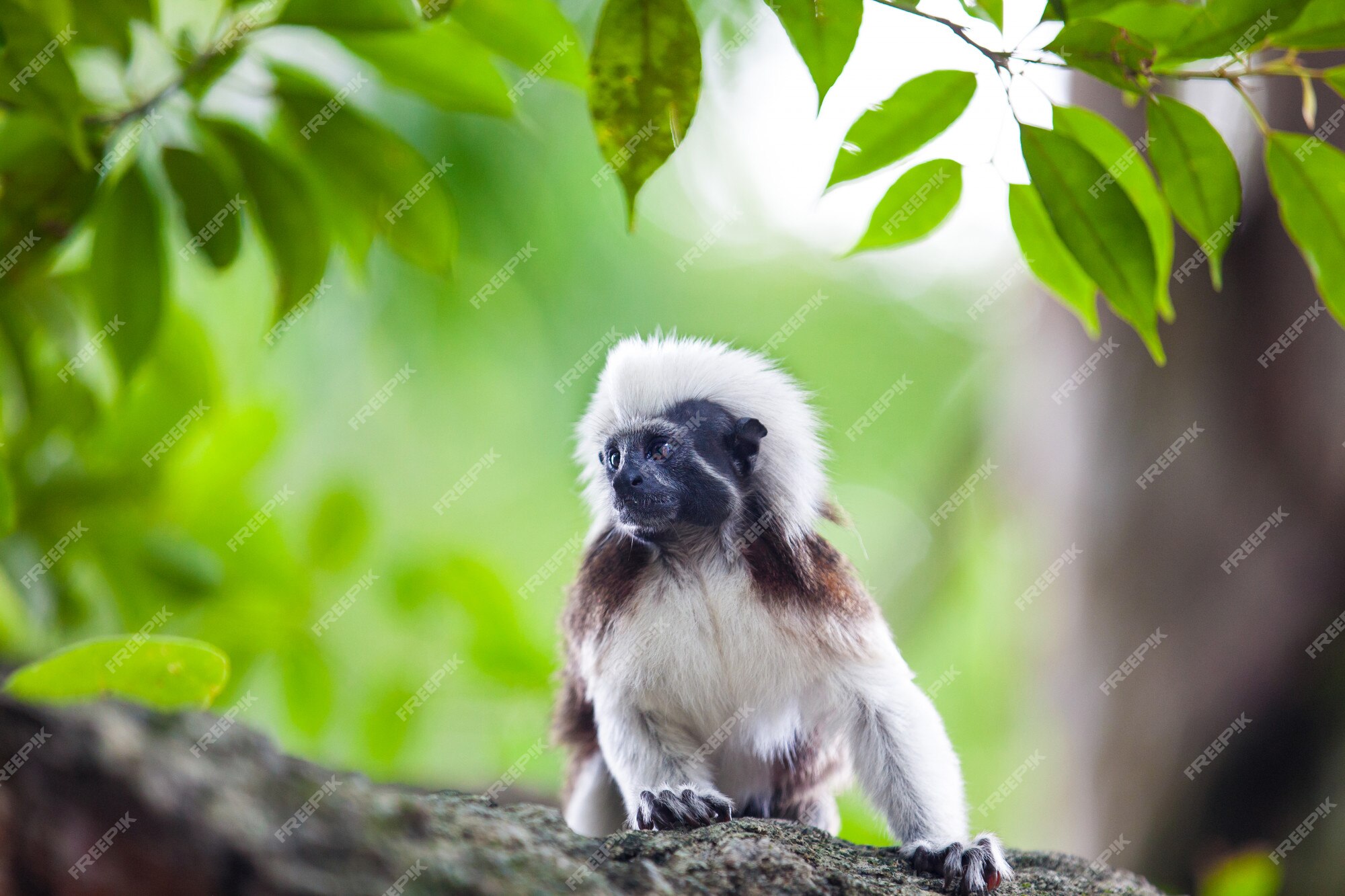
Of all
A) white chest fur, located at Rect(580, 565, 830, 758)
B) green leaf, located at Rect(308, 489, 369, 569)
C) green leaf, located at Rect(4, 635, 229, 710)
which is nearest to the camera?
green leaf, located at Rect(4, 635, 229, 710)

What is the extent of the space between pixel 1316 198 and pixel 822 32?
0.92m

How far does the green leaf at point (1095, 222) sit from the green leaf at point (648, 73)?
1.85 feet

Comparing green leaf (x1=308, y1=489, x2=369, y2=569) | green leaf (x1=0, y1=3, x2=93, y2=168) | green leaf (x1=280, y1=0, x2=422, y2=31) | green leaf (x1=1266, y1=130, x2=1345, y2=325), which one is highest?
green leaf (x1=1266, y1=130, x2=1345, y2=325)

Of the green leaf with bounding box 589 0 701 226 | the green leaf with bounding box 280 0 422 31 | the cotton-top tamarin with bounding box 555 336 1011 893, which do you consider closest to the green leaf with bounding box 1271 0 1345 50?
the green leaf with bounding box 589 0 701 226

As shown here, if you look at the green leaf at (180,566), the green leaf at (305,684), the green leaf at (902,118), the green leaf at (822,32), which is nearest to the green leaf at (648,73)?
the green leaf at (822,32)

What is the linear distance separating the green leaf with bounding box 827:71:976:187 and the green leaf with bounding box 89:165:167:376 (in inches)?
58.4

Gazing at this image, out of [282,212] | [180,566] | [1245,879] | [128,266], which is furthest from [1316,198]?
[180,566]

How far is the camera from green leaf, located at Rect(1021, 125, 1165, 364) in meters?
1.66

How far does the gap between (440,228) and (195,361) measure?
1219 mm

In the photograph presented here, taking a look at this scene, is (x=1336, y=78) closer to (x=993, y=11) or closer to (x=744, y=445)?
(x=993, y=11)

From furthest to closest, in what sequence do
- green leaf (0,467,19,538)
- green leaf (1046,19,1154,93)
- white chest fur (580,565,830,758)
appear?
white chest fur (580,565,830,758), green leaf (0,467,19,538), green leaf (1046,19,1154,93)

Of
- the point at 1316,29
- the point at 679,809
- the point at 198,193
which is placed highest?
the point at 1316,29

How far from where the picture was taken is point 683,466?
3.11m

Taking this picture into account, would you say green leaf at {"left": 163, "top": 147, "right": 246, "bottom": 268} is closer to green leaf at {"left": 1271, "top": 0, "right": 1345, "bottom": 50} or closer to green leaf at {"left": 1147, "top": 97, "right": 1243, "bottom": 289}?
green leaf at {"left": 1147, "top": 97, "right": 1243, "bottom": 289}
